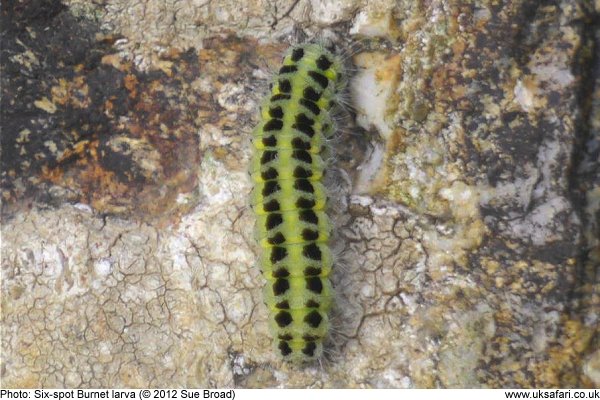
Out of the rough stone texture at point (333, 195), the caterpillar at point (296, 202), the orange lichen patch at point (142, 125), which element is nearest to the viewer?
the rough stone texture at point (333, 195)

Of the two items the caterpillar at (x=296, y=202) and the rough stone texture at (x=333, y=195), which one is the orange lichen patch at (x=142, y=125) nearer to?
the rough stone texture at (x=333, y=195)

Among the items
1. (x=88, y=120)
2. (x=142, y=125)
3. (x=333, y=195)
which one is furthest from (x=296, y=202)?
(x=88, y=120)

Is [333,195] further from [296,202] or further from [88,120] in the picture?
[88,120]

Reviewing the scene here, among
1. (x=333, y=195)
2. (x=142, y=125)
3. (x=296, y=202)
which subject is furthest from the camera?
(x=142, y=125)

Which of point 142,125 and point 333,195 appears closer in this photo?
point 333,195

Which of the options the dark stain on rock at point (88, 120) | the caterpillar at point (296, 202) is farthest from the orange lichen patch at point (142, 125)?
the caterpillar at point (296, 202)

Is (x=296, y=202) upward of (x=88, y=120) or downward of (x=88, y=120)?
downward
